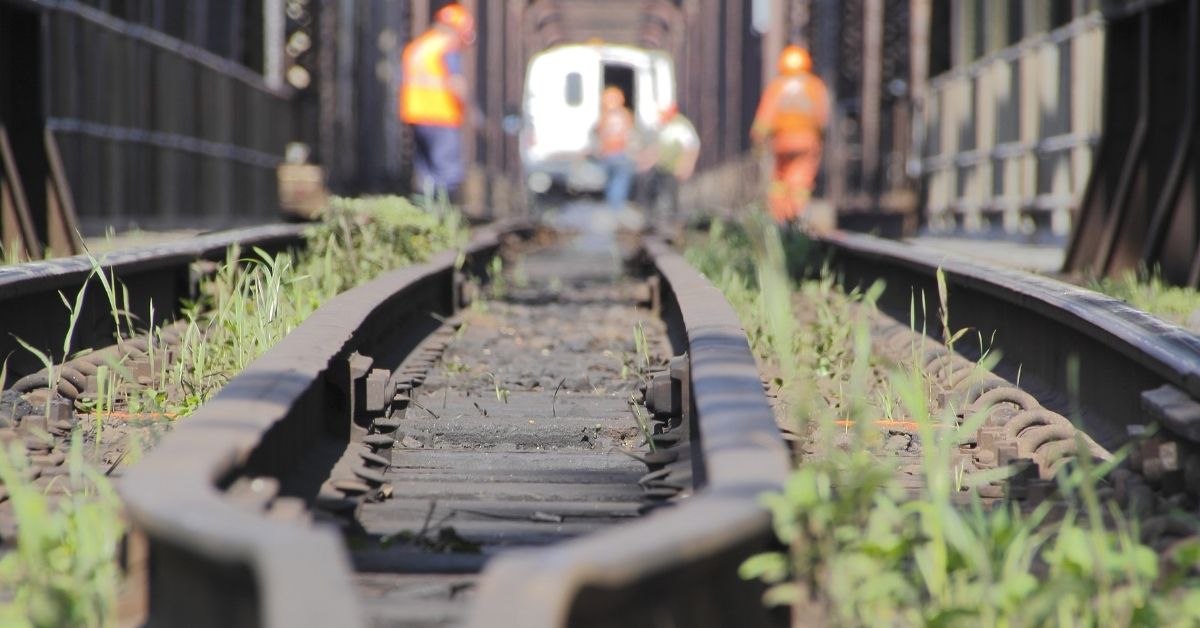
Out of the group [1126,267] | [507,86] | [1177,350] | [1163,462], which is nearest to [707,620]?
[1163,462]

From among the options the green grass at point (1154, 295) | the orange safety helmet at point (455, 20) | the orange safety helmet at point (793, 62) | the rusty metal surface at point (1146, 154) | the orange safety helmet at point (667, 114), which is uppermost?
the orange safety helmet at point (667, 114)

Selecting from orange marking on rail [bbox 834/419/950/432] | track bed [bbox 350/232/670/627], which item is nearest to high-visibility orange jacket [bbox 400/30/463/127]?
track bed [bbox 350/232/670/627]

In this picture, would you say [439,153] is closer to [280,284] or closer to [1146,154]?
[1146,154]

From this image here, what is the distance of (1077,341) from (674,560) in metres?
3.21

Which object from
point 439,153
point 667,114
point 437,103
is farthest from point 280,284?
point 667,114

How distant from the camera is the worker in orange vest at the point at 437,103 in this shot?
17.7m

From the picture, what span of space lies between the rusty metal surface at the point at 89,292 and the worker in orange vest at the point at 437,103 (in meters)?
9.76

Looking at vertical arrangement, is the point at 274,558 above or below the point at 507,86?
below

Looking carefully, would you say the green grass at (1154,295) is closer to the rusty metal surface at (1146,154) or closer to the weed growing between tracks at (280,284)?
the rusty metal surface at (1146,154)

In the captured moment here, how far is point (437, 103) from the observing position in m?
17.7

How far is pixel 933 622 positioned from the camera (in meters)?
2.60

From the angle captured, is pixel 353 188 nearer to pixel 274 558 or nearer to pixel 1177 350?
pixel 1177 350

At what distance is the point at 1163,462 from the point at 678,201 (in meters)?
36.5

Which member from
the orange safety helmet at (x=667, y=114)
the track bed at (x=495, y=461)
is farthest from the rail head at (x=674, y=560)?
the orange safety helmet at (x=667, y=114)
